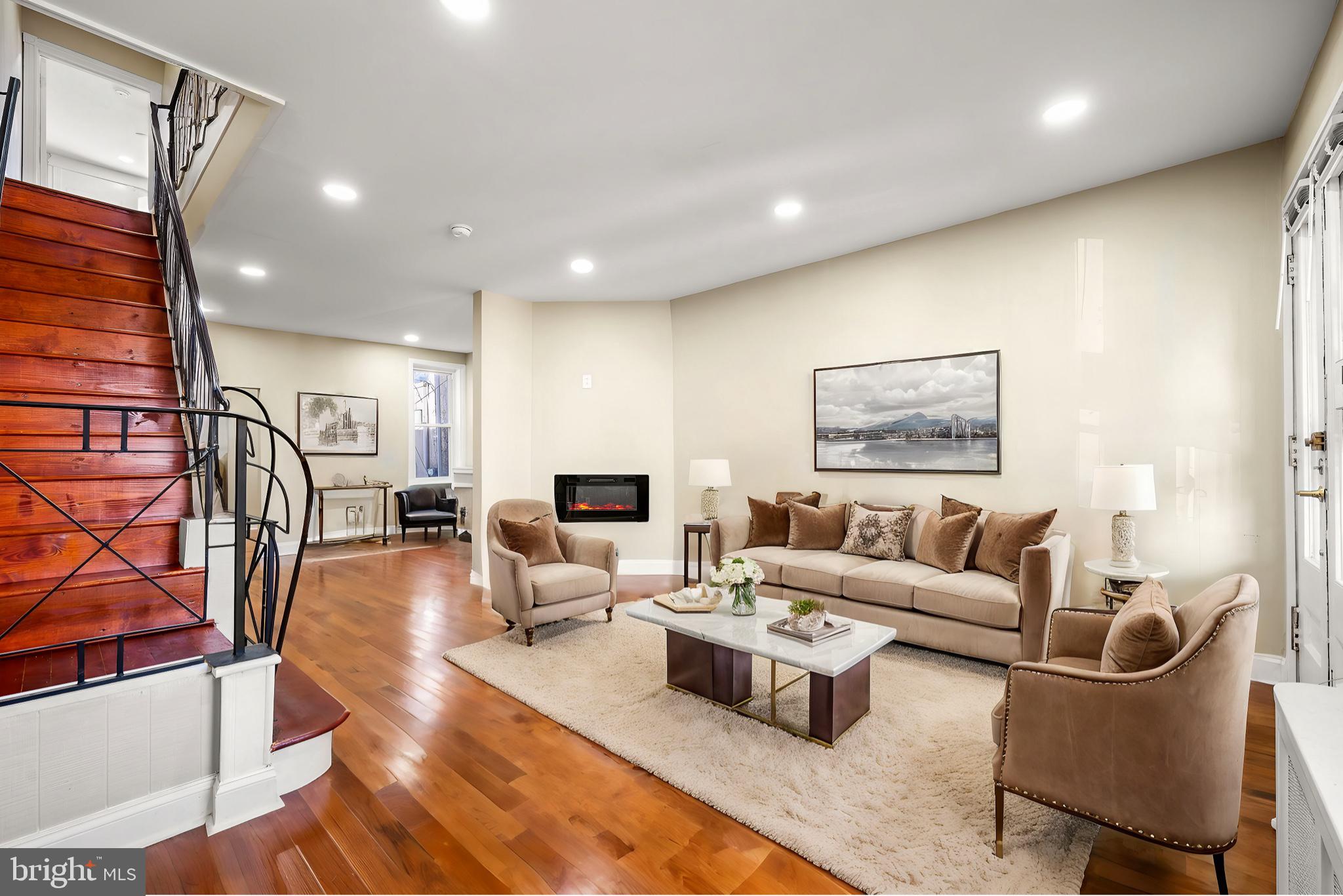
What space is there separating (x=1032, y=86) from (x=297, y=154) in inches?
140

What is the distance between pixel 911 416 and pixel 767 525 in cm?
137

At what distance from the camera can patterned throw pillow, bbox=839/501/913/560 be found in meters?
4.14

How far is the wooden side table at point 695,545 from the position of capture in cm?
507

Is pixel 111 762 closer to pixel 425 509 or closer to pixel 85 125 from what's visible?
pixel 85 125

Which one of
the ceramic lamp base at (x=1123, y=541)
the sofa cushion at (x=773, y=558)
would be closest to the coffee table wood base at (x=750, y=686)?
the sofa cushion at (x=773, y=558)

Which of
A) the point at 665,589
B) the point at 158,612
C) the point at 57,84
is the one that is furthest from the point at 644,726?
the point at 57,84

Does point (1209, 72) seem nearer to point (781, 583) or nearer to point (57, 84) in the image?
point (781, 583)

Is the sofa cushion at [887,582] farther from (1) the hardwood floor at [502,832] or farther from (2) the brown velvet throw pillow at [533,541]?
(2) the brown velvet throw pillow at [533,541]

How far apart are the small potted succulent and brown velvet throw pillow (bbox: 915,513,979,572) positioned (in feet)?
4.33

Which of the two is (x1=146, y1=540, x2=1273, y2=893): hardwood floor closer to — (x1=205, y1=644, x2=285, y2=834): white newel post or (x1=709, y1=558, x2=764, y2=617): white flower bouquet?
(x1=205, y1=644, x2=285, y2=834): white newel post

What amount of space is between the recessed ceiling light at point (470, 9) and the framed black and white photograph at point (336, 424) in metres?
7.13

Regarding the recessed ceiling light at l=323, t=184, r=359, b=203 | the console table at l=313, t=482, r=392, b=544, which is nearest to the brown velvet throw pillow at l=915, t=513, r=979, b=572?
the recessed ceiling light at l=323, t=184, r=359, b=203

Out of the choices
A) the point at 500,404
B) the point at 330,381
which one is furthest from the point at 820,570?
the point at 330,381

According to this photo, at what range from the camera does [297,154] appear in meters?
3.14
